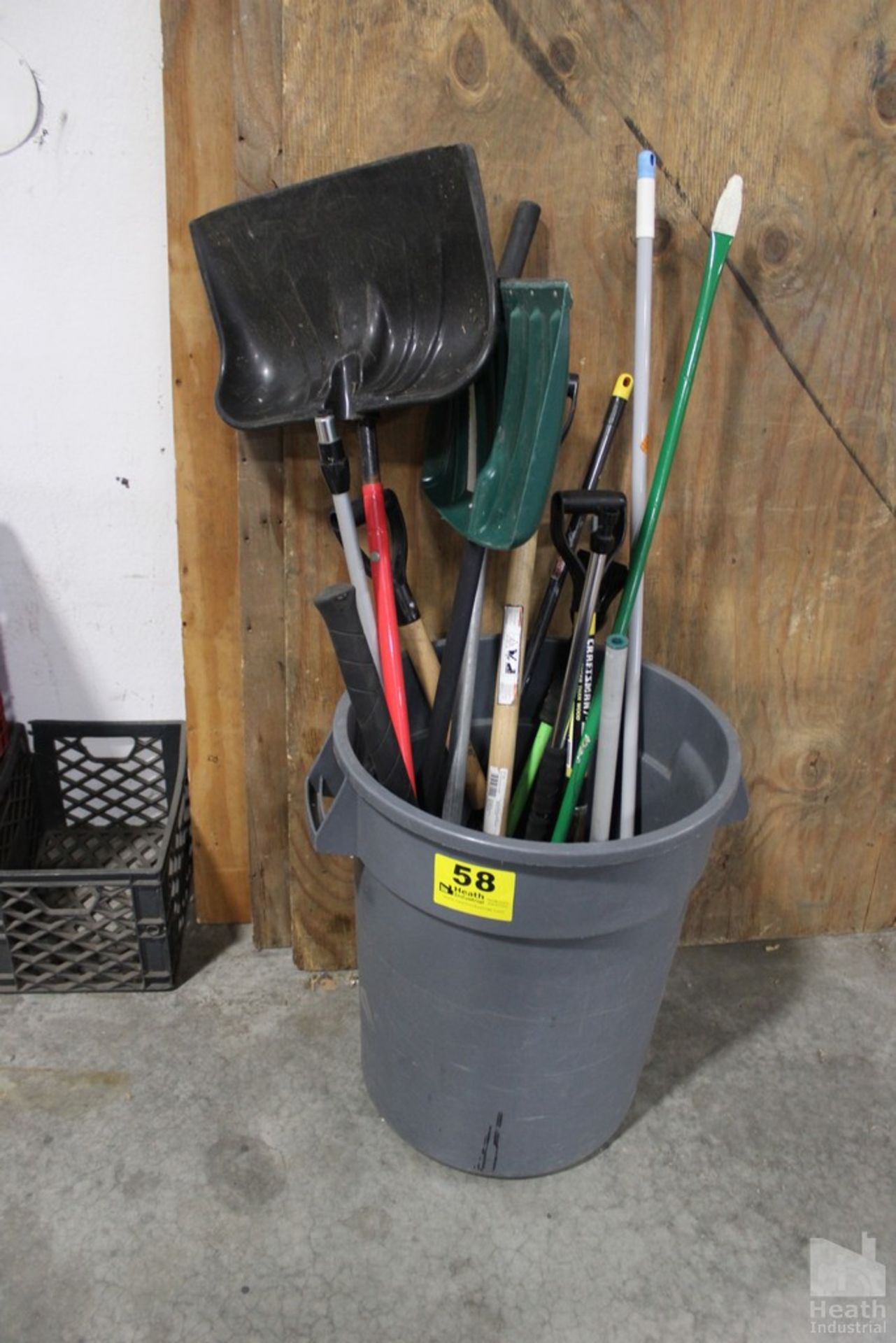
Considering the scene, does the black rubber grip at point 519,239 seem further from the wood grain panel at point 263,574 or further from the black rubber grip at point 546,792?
the black rubber grip at point 546,792

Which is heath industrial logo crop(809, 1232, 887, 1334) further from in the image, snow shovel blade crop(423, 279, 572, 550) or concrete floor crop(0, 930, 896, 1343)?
snow shovel blade crop(423, 279, 572, 550)

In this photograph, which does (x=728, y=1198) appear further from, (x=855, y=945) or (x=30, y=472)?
(x=30, y=472)

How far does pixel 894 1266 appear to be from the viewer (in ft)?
3.39

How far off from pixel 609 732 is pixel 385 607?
0.88 feet

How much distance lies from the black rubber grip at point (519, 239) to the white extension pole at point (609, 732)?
1.33 feet

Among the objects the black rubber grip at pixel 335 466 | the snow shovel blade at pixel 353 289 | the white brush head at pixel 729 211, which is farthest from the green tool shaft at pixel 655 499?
the black rubber grip at pixel 335 466

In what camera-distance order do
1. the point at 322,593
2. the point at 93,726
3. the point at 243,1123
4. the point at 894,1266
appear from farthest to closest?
the point at 93,726 → the point at 243,1123 → the point at 894,1266 → the point at 322,593

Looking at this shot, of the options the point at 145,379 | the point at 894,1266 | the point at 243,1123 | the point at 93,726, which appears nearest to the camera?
the point at 894,1266

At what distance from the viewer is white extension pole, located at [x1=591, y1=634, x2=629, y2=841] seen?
36.9 inches

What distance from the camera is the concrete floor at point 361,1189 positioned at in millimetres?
968

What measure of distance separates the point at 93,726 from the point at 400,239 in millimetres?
865

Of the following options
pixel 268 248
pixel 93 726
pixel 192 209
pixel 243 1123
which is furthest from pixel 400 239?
pixel 243 1123

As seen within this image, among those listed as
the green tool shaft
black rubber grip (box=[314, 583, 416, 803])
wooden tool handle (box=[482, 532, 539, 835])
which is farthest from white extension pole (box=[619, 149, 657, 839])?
black rubber grip (box=[314, 583, 416, 803])

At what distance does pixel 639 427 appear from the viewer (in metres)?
1.00
